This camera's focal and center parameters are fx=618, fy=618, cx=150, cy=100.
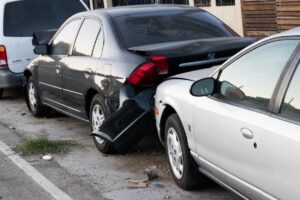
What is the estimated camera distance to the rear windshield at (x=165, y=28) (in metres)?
7.13

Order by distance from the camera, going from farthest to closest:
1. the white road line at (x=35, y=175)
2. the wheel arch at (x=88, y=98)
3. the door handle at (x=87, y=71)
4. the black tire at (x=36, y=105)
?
the black tire at (x=36, y=105)
the wheel arch at (x=88, y=98)
the door handle at (x=87, y=71)
the white road line at (x=35, y=175)

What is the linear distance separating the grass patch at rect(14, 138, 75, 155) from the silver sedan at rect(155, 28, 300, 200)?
88.2 inches

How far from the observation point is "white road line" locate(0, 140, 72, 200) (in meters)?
5.80

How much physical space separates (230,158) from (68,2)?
27.1ft

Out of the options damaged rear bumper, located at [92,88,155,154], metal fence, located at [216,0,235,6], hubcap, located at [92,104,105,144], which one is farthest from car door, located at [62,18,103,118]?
metal fence, located at [216,0,235,6]

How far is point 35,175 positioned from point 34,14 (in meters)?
6.01

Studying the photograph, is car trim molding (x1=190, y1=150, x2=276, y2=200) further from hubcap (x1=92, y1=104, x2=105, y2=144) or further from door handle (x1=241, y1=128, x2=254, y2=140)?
hubcap (x1=92, y1=104, x2=105, y2=144)

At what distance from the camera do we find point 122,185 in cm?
600

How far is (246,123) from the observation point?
4.25 m

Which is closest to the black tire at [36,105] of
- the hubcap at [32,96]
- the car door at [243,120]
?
the hubcap at [32,96]

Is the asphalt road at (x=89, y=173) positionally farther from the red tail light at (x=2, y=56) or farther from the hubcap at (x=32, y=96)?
the red tail light at (x=2, y=56)

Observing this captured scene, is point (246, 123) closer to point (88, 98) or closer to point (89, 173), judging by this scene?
point (89, 173)

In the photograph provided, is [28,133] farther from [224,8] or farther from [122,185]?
[224,8]

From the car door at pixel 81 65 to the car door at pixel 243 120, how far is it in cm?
254
